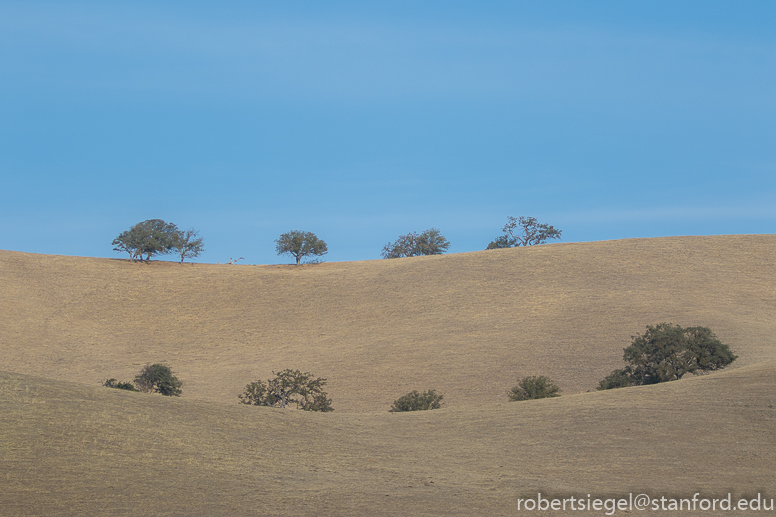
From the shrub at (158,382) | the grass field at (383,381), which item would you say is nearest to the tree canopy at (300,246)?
the grass field at (383,381)

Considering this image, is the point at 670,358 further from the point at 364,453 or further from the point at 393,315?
the point at 393,315

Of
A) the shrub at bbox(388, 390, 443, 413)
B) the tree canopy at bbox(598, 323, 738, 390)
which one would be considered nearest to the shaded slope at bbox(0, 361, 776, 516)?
the shrub at bbox(388, 390, 443, 413)

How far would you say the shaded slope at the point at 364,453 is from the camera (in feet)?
38.8

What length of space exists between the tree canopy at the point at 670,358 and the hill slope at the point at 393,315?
3525 mm

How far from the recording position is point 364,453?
53.4 ft

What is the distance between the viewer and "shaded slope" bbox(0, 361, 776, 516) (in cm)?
1181

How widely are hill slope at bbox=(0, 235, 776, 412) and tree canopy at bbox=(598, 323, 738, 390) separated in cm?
353

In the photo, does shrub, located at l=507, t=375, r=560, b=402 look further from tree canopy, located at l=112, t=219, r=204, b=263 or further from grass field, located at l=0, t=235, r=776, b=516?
tree canopy, located at l=112, t=219, r=204, b=263

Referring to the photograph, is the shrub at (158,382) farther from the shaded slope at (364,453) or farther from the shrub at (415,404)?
the shaded slope at (364,453)

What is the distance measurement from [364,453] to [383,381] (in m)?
20.6

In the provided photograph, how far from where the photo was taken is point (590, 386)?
108 ft

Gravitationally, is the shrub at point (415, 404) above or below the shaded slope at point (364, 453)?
above

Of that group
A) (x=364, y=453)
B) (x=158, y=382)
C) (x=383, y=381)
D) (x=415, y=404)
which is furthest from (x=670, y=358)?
(x=158, y=382)

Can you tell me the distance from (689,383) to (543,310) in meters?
27.1
